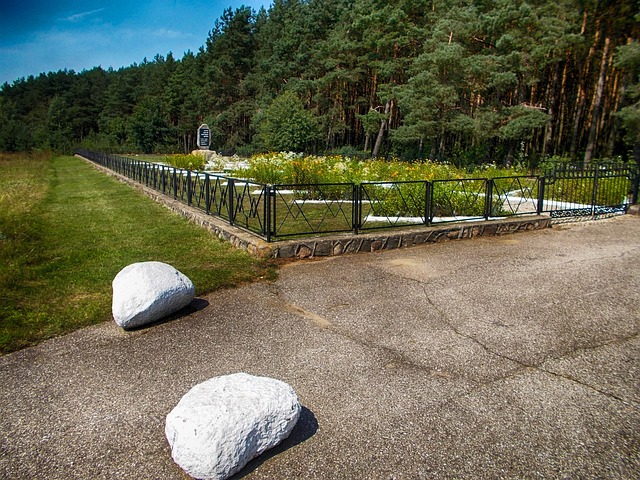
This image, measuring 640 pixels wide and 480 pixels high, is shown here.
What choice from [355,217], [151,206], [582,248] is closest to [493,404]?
[355,217]

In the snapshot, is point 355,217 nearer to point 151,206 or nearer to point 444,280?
point 444,280

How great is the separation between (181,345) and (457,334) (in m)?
2.26

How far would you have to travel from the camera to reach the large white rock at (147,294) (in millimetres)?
4043

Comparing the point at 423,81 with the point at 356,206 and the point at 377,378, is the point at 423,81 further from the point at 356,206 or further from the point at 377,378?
the point at 377,378

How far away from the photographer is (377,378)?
3273 millimetres

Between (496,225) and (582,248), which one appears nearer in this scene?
(582,248)

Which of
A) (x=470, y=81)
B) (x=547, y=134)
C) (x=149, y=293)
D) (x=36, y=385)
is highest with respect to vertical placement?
(x=470, y=81)

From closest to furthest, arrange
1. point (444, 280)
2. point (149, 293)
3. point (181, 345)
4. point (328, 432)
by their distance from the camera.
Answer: point (328, 432), point (181, 345), point (149, 293), point (444, 280)

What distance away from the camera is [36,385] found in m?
3.23

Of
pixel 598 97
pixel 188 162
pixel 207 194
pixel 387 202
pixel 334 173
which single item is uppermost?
pixel 598 97

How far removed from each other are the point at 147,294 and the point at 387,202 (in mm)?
6068

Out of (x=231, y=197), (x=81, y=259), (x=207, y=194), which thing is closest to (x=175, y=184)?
(x=207, y=194)

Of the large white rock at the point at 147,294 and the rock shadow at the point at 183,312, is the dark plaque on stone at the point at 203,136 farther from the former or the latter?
the large white rock at the point at 147,294

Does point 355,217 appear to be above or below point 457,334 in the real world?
above
